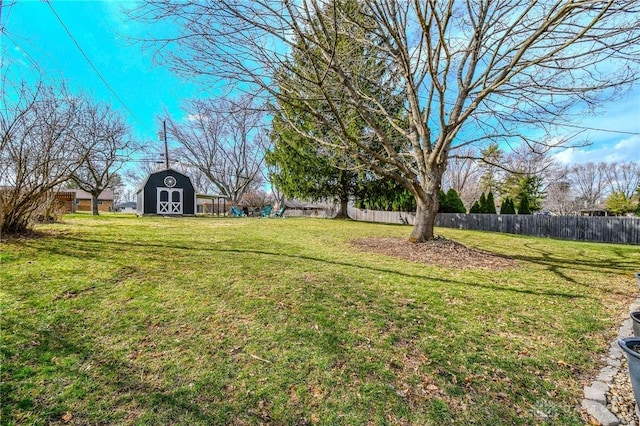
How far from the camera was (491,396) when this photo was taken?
2.09 m

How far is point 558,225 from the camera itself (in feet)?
45.9

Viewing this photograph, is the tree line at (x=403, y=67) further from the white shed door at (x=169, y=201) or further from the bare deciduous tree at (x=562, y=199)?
the bare deciduous tree at (x=562, y=199)

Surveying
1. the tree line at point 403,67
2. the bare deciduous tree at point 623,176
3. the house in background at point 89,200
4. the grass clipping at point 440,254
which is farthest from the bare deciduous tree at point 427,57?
the bare deciduous tree at point 623,176

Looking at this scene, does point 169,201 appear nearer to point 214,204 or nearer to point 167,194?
point 167,194

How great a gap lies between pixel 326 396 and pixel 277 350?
1.96 feet

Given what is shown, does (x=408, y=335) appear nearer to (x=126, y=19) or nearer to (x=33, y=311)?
(x=33, y=311)

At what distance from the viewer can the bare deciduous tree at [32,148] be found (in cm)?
473

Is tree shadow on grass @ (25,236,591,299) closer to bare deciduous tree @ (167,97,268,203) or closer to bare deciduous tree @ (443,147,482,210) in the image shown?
bare deciduous tree @ (167,97,268,203)

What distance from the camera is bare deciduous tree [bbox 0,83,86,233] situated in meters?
4.73

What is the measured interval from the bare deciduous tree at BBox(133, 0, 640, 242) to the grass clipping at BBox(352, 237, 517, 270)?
510mm

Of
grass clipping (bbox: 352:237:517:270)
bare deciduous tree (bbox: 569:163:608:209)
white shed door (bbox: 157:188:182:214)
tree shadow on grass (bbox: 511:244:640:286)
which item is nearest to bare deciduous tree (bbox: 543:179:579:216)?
bare deciduous tree (bbox: 569:163:608:209)

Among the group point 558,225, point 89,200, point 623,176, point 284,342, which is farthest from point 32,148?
point 623,176

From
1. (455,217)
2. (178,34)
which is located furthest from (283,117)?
(455,217)

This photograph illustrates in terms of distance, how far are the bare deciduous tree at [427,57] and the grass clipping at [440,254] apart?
0.51 metres
